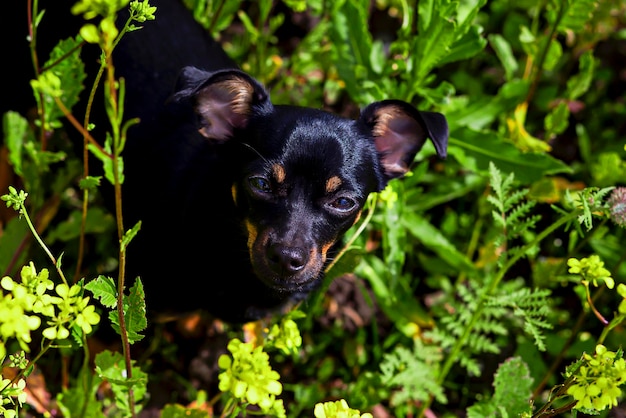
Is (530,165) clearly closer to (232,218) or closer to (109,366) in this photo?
(232,218)

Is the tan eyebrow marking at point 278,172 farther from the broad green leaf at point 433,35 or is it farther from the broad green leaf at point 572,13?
the broad green leaf at point 572,13

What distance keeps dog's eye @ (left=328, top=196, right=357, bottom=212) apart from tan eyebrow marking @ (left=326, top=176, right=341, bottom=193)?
0.05 m

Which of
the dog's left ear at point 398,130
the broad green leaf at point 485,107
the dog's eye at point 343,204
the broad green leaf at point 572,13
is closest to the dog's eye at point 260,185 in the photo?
the dog's eye at point 343,204

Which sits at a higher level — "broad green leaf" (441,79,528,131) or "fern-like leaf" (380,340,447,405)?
"broad green leaf" (441,79,528,131)

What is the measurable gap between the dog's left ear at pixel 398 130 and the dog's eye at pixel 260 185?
452mm

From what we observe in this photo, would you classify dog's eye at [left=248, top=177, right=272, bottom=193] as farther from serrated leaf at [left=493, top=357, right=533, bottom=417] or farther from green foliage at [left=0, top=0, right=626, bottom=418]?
serrated leaf at [left=493, top=357, right=533, bottom=417]

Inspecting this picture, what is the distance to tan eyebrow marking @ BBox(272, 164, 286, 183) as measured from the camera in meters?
2.19

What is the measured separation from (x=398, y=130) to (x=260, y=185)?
61cm

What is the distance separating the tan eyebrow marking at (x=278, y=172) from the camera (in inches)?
86.2

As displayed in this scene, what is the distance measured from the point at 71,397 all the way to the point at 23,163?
109 cm

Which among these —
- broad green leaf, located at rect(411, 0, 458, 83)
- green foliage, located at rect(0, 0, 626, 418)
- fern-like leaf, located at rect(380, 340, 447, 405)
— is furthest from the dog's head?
fern-like leaf, located at rect(380, 340, 447, 405)

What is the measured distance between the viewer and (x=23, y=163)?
9.10 feet

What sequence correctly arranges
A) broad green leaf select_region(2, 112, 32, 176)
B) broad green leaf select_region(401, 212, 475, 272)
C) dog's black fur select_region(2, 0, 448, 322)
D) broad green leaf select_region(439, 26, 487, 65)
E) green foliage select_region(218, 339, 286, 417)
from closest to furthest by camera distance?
1. green foliage select_region(218, 339, 286, 417)
2. dog's black fur select_region(2, 0, 448, 322)
3. broad green leaf select_region(439, 26, 487, 65)
4. broad green leaf select_region(2, 112, 32, 176)
5. broad green leaf select_region(401, 212, 475, 272)

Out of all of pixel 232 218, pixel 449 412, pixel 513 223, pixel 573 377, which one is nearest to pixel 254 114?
pixel 232 218
